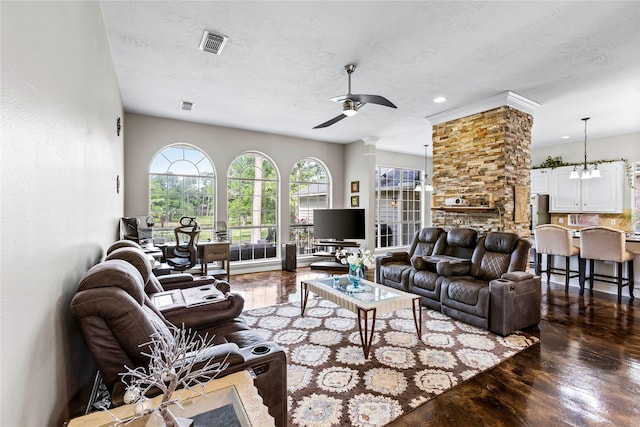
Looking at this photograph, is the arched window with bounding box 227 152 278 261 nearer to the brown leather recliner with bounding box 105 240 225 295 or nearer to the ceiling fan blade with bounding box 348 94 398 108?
the brown leather recliner with bounding box 105 240 225 295

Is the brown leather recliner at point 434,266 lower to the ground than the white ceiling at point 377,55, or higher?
lower

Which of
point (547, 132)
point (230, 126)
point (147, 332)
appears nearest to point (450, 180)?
point (547, 132)

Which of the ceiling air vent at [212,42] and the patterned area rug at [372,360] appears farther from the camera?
the ceiling air vent at [212,42]

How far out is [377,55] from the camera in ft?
11.0

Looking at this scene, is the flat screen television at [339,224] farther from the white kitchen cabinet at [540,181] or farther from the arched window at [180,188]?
the white kitchen cabinet at [540,181]

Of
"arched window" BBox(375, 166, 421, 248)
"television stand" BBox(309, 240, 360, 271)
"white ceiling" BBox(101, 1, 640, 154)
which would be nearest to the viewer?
"white ceiling" BBox(101, 1, 640, 154)

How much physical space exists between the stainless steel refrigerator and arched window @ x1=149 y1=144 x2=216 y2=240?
295 inches

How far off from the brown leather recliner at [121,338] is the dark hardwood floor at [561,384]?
3.20 feet

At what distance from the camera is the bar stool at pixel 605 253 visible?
453 centimetres

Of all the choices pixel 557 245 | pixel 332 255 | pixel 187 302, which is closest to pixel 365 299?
pixel 187 302

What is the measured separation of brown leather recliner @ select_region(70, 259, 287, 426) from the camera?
137 cm

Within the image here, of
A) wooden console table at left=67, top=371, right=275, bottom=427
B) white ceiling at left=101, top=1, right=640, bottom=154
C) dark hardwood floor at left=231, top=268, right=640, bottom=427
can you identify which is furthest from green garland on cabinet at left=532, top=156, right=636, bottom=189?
wooden console table at left=67, top=371, right=275, bottom=427

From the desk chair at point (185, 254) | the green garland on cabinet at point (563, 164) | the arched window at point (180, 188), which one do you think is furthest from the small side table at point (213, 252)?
the green garland on cabinet at point (563, 164)

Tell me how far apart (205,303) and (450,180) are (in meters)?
4.34
